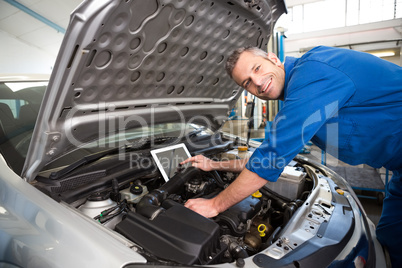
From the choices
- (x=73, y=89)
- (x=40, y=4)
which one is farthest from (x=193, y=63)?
(x=40, y=4)

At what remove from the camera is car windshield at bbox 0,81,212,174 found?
134 centimetres

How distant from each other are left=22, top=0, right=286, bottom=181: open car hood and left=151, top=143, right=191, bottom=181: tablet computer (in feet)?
0.71

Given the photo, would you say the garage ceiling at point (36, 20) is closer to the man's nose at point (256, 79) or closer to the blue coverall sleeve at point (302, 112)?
Answer: the man's nose at point (256, 79)

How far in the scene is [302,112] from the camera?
0.99m

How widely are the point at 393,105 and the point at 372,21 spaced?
11.1 metres

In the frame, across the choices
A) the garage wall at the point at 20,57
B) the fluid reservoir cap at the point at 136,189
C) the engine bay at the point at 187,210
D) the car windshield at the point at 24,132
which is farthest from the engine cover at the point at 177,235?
the garage wall at the point at 20,57

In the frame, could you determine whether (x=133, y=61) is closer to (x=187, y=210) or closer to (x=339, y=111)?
(x=187, y=210)

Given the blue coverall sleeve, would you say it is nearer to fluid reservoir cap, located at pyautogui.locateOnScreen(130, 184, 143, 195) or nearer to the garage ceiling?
fluid reservoir cap, located at pyautogui.locateOnScreen(130, 184, 143, 195)

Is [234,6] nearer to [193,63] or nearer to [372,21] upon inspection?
[193,63]

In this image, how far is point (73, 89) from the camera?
1.01 m

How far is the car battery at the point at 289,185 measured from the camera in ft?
5.01

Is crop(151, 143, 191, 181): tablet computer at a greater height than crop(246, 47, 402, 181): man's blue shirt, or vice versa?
crop(246, 47, 402, 181): man's blue shirt

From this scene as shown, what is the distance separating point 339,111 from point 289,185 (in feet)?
1.91

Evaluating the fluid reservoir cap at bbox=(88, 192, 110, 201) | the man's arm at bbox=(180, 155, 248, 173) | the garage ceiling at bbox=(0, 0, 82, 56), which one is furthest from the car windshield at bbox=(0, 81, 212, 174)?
the garage ceiling at bbox=(0, 0, 82, 56)
